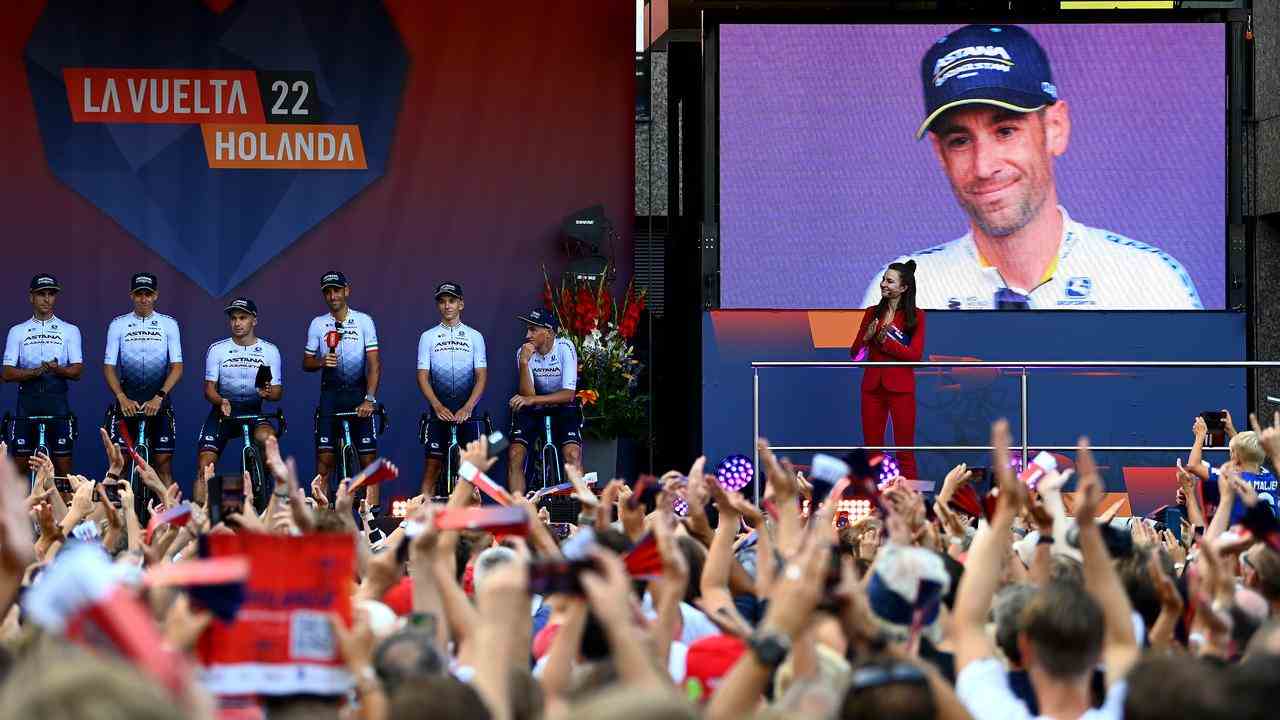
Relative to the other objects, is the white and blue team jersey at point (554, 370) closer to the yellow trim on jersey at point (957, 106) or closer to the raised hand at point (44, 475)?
the yellow trim on jersey at point (957, 106)

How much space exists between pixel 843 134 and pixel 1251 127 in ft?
10.5

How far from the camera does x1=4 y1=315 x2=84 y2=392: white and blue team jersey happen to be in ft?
41.5

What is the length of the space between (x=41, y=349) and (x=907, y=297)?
20.1 ft

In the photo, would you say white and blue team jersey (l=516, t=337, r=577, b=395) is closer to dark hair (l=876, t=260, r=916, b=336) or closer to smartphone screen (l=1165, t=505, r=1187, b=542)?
dark hair (l=876, t=260, r=916, b=336)

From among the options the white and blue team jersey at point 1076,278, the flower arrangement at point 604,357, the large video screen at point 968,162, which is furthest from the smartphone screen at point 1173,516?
the flower arrangement at point 604,357

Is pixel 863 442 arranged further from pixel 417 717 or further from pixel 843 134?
pixel 417 717

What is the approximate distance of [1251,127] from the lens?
1346cm

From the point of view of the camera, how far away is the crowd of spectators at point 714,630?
2.14 metres

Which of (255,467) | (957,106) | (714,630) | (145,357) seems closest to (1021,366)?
(957,106)

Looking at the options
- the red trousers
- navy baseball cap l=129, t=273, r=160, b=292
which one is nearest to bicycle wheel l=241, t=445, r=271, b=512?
navy baseball cap l=129, t=273, r=160, b=292

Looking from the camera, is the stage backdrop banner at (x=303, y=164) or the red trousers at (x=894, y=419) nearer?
the red trousers at (x=894, y=419)

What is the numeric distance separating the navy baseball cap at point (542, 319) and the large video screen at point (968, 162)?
1.40 m

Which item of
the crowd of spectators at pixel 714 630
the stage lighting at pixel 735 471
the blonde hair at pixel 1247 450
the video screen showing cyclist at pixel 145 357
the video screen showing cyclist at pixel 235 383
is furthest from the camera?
the video screen showing cyclist at pixel 145 357

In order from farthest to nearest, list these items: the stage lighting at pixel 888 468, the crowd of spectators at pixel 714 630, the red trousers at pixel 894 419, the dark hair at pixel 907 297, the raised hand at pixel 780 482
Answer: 1. the dark hair at pixel 907 297
2. the red trousers at pixel 894 419
3. the stage lighting at pixel 888 468
4. the raised hand at pixel 780 482
5. the crowd of spectators at pixel 714 630
